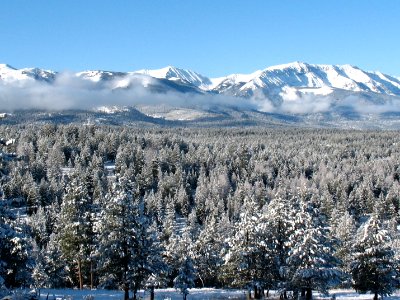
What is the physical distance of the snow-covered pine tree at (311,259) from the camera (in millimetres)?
38656

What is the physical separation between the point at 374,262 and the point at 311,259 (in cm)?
704

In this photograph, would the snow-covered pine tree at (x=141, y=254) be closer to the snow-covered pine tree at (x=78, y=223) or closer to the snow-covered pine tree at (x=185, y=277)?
the snow-covered pine tree at (x=78, y=223)

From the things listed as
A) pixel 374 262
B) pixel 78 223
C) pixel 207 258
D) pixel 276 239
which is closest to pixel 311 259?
pixel 276 239

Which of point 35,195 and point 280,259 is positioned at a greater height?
point 280,259

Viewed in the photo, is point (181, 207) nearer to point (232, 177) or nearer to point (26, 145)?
point (232, 177)

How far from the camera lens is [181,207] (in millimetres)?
137500

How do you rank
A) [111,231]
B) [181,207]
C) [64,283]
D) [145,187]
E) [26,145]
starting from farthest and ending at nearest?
[26,145] < [145,187] < [181,207] < [64,283] < [111,231]

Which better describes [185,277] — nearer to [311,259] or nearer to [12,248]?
[311,259]

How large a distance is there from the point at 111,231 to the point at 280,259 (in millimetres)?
16279

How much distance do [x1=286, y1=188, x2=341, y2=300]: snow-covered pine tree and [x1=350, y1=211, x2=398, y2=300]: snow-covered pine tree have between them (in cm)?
324

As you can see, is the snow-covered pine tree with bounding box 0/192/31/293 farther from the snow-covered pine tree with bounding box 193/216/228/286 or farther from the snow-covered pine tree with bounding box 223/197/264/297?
the snow-covered pine tree with bounding box 193/216/228/286

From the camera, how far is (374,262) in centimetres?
4147

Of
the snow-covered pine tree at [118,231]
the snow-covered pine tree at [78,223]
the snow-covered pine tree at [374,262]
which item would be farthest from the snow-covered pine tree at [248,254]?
the snow-covered pine tree at [78,223]

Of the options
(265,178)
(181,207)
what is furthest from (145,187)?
(265,178)
